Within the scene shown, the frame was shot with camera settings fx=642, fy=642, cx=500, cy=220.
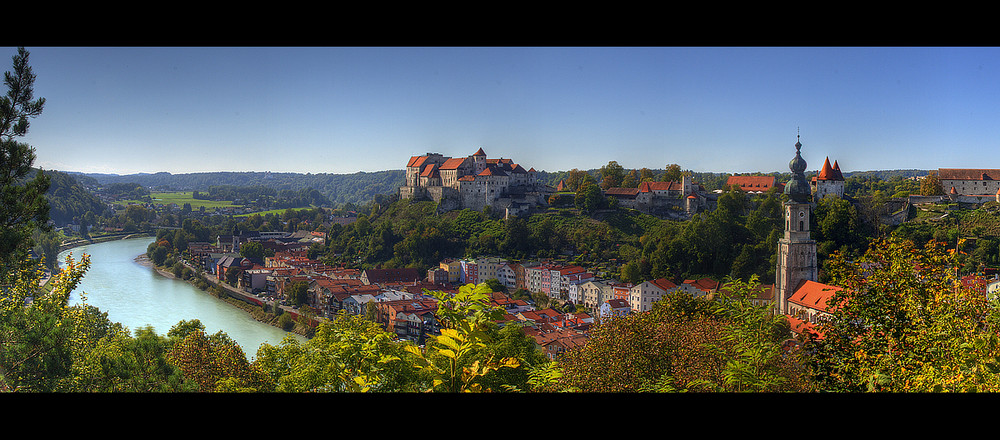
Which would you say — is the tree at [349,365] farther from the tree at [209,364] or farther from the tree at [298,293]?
the tree at [298,293]

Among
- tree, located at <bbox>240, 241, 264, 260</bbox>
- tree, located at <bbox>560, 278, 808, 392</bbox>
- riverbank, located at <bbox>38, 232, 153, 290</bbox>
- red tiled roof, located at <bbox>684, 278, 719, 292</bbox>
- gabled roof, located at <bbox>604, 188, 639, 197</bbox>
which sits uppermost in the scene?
gabled roof, located at <bbox>604, 188, 639, 197</bbox>

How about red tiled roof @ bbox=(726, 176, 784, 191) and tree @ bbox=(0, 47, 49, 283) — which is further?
red tiled roof @ bbox=(726, 176, 784, 191)

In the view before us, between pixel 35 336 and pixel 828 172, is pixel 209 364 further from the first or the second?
pixel 828 172

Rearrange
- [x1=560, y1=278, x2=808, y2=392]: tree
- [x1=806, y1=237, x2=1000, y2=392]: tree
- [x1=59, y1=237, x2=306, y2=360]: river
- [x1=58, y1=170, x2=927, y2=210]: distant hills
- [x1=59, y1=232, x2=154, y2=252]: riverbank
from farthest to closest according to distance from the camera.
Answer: [x1=58, y1=170, x2=927, y2=210]: distant hills, [x1=59, y1=232, x2=154, y2=252]: riverbank, [x1=59, y1=237, x2=306, y2=360]: river, [x1=560, y1=278, x2=808, y2=392]: tree, [x1=806, y1=237, x2=1000, y2=392]: tree

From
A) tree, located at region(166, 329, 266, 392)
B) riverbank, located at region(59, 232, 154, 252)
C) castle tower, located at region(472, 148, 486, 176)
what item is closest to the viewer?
tree, located at region(166, 329, 266, 392)

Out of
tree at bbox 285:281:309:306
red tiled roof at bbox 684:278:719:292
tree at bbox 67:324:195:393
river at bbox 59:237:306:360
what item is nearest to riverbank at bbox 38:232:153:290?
river at bbox 59:237:306:360

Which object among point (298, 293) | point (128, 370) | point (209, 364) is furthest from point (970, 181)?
point (128, 370)

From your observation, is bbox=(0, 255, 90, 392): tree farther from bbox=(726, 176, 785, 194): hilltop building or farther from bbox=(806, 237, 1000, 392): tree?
bbox=(726, 176, 785, 194): hilltop building
